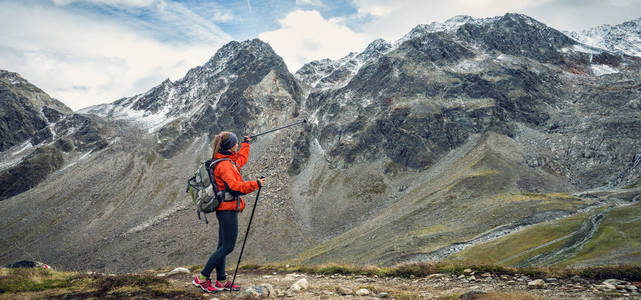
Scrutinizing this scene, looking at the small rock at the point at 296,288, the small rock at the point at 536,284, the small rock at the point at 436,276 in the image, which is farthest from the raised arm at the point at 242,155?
the small rock at the point at 536,284

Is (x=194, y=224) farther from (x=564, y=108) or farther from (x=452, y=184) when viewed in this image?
(x=564, y=108)

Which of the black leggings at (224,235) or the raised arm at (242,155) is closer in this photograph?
the black leggings at (224,235)

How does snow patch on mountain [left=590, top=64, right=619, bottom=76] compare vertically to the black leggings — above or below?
above

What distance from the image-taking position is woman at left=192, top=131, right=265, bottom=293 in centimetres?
890

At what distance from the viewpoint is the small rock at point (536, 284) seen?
30.0 feet

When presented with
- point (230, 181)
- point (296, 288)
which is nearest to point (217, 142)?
point (230, 181)

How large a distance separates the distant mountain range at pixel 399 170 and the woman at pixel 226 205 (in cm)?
2451

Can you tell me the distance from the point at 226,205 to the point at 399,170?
282ft

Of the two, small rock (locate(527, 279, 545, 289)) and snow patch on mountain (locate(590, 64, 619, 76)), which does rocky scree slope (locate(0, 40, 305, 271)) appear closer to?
small rock (locate(527, 279, 545, 289))

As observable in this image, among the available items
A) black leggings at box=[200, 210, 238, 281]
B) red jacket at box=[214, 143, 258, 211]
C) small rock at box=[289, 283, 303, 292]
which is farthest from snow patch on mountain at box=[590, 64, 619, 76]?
black leggings at box=[200, 210, 238, 281]

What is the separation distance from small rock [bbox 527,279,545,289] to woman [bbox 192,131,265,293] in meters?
9.08

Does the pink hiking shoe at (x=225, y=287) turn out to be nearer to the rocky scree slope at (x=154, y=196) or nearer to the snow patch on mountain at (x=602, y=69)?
the rocky scree slope at (x=154, y=196)

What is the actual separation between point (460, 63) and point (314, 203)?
8268 centimetres

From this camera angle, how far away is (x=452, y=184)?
62.9 meters
